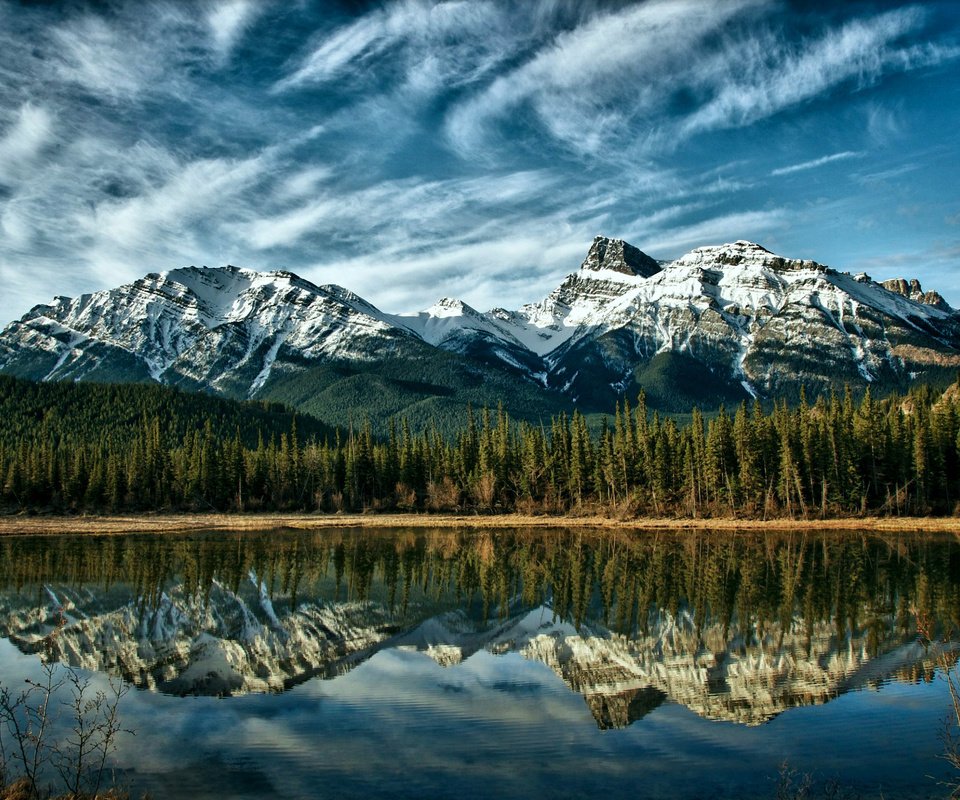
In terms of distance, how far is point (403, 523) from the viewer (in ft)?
328

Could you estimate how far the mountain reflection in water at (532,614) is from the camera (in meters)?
26.8

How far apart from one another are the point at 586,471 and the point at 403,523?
2854 cm

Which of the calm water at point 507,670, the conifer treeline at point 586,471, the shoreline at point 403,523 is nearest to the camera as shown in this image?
the calm water at point 507,670

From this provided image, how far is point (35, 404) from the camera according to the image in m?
198

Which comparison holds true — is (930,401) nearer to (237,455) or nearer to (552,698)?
(237,455)

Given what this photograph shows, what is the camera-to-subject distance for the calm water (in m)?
18.8

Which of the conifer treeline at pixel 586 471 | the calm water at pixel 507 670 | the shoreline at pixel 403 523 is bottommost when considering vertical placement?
the calm water at pixel 507 670

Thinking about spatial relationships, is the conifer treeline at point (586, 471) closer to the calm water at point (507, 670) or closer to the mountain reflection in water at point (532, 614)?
the mountain reflection in water at point (532, 614)

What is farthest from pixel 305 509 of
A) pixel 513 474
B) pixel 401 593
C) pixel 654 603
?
pixel 654 603

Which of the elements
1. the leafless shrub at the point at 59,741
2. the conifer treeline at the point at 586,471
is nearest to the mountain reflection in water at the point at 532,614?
the leafless shrub at the point at 59,741

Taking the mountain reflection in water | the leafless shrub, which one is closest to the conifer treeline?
the mountain reflection in water

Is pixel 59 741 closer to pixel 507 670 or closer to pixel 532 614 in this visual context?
pixel 507 670

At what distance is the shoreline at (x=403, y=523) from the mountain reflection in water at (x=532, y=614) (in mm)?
20162

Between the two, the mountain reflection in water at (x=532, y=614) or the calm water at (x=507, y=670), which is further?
the mountain reflection in water at (x=532, y=614)
